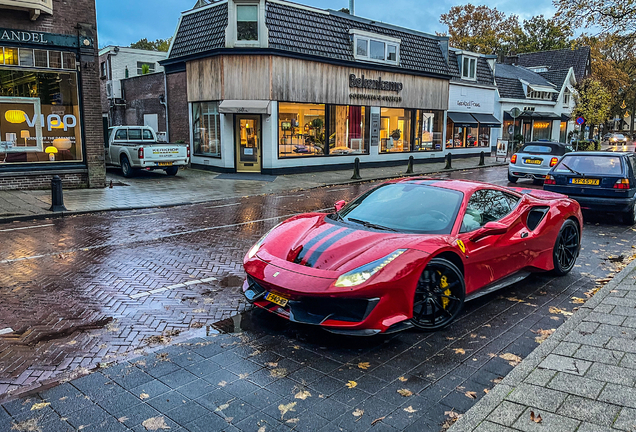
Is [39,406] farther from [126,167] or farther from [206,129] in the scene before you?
[206,129]

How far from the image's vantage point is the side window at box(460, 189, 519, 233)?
538cm

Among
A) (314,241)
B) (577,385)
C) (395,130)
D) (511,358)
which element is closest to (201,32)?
(395,130)

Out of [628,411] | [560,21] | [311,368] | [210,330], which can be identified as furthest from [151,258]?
[560,21]

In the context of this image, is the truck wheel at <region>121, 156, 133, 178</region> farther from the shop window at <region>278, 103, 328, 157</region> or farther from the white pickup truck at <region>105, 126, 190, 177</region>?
the shop window at <region>278, 103, 328, 157</region>

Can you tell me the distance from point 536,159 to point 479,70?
692 inches

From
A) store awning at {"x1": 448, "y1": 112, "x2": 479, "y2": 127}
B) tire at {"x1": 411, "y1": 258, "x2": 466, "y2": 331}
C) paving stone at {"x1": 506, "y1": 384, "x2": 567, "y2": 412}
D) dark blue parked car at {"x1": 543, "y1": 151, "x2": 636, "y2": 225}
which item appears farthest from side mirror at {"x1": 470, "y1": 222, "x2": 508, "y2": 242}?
store awning at {"x1": 448, "y1": 112, "x2": 479, "y2": 127}

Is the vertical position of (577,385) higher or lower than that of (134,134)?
lower

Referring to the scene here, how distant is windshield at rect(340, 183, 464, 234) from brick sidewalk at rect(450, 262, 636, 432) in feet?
5.06

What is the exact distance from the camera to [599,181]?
34.5 feet

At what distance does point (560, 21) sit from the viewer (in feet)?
47.4

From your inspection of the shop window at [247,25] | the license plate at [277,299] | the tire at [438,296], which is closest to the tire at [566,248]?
the tire at [438,296]

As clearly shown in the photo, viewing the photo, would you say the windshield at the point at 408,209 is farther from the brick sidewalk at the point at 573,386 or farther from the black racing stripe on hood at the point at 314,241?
the brick sidewalk at the point at 573,386

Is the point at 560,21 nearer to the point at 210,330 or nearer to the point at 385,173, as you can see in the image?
the point at 385,173

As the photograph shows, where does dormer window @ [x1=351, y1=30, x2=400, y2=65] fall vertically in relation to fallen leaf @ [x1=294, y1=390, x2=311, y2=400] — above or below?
above
